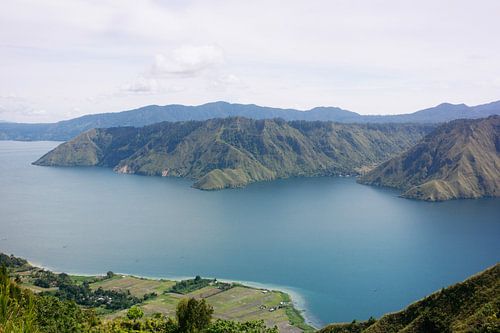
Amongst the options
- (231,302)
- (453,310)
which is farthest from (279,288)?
(453,310)

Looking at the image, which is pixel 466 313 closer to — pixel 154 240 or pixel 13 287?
pixel 13 287

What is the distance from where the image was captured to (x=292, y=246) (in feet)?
456

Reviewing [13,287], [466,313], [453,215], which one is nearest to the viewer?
[13,287]

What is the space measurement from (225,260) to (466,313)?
3442 inches

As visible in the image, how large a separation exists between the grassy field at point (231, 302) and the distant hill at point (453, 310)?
34713mm

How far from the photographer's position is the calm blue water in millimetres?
108438

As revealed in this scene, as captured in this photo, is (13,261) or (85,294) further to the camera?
(13,261)

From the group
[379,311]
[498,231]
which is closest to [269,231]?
[379,311]

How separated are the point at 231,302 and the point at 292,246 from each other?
151ft

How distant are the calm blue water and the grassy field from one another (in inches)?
234

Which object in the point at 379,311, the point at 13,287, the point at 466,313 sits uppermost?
the point at 13,287

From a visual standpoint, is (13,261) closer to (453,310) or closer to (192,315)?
(192,315)

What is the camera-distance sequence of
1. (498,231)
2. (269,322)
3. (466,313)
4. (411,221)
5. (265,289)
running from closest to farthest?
1. (466,313)
2. (269,322)
3. (265,289)
4. (498,231)
5. (411,221)

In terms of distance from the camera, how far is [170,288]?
346 feet
